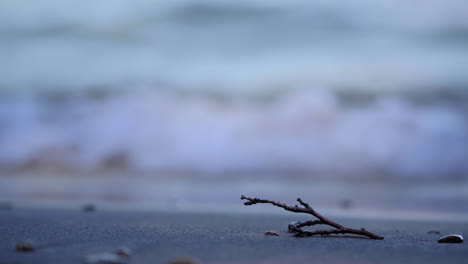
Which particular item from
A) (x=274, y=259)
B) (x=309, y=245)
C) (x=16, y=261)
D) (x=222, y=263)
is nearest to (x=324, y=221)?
(x=309, y=245)

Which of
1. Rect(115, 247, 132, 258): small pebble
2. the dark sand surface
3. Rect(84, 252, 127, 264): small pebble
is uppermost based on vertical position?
the dark sand surface

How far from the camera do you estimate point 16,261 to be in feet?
20.6

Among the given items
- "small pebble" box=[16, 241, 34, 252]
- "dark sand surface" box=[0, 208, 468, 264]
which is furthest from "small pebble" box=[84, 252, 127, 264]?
"small pebble" box=[16, 241, 34, 252]

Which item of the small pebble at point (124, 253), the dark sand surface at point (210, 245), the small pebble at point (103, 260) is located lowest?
the small pebble at point (103, 260)

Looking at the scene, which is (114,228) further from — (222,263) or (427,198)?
(427,198)

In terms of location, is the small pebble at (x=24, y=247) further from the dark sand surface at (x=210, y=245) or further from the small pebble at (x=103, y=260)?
the small pebble at (x=103, y=260)

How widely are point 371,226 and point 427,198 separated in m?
12.6

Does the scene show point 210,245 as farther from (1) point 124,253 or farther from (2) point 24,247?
(2) point 24,247

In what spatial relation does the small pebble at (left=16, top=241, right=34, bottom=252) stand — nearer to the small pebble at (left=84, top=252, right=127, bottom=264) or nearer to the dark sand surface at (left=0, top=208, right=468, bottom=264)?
the dark sand surface at (left=0, top=208, right=468, bottom=264)

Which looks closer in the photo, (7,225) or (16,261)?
(16,261)

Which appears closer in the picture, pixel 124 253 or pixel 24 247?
pixel 124 253

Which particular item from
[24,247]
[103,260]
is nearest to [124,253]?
[103,260]

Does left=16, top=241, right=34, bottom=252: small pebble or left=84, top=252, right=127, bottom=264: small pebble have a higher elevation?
left=16, top=241, right=34, bottom=252: small pebble

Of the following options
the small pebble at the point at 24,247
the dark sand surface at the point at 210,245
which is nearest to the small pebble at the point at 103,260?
the dark sand surface at the point at 210,245
